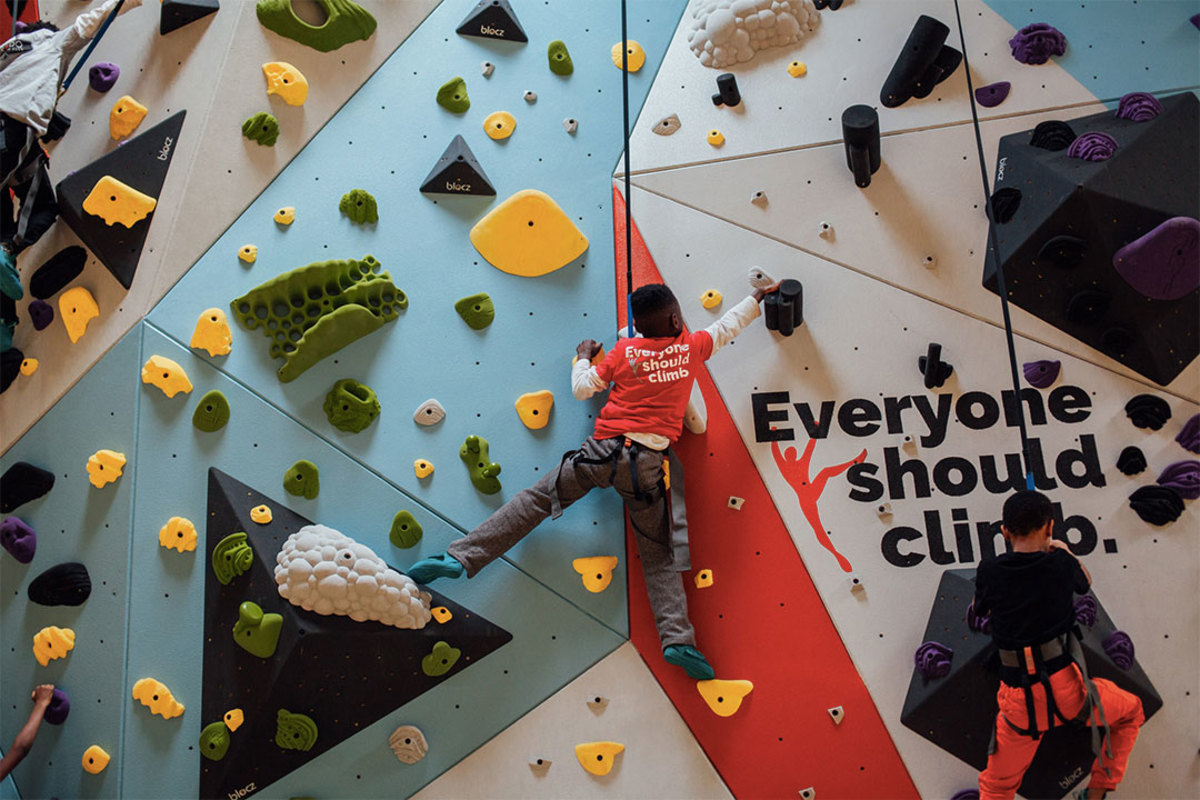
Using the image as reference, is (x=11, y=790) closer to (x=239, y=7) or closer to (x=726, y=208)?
(x=239, y=7)

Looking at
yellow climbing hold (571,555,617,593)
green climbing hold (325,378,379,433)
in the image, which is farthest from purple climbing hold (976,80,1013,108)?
green climbing hold (325,378,379,433)

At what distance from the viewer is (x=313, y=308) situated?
10.1 feet

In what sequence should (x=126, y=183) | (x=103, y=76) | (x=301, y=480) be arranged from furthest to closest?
(x=103, y=76), (x=126, y=183), (x=301, y=480)

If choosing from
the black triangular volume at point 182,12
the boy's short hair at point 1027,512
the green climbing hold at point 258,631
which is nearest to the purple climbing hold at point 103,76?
the black triangular volume at point 182,12

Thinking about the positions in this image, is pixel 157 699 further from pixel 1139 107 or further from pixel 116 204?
pixel 1139 107

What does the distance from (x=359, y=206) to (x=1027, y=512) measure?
2360 millimetres

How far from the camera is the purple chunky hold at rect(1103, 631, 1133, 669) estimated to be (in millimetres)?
2752

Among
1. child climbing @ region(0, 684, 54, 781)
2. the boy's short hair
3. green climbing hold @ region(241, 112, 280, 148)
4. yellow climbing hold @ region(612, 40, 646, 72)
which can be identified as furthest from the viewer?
yellow climbing hold @ region(612, 40, 646, 72)

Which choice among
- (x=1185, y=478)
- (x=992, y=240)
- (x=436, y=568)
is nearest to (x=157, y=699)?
(x=436, y=568)

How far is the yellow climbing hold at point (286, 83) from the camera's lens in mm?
3223

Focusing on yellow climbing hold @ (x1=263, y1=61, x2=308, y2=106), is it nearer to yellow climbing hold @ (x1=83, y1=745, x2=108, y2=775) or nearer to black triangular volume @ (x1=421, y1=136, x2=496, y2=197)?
black triangular volume @ (x1=421, y1=136, x2=496, y2=197)

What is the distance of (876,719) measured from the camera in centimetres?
283

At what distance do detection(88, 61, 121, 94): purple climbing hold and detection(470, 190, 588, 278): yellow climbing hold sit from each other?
1.54 m

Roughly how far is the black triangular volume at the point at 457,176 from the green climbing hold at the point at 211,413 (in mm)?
1023
